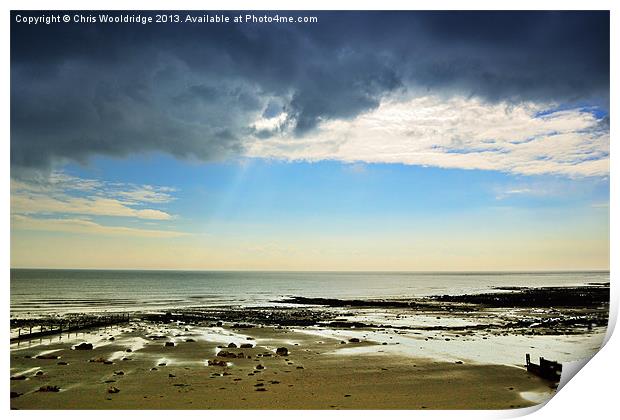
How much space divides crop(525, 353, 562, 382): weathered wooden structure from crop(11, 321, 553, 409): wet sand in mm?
106

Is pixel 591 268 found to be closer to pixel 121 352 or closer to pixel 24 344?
pixel 121 352

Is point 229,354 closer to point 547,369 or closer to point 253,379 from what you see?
point 253,379

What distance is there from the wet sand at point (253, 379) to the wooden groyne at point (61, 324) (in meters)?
0.25

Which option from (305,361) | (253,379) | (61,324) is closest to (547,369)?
(305,361)

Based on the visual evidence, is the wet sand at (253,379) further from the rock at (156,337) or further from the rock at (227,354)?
the rock at (156,337)

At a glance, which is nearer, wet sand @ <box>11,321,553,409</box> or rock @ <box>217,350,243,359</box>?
wet sand @ <box>11,321,553,409</box>

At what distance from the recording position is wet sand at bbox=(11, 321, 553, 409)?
5320 millimetres

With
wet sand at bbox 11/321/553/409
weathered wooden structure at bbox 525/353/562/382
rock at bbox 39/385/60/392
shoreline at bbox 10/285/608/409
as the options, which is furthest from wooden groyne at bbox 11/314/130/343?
weathered wooden structure at bbox 525/353/562/382

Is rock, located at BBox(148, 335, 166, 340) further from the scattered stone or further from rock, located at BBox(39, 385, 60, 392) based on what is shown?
rock, located at BBox(39, 385, 60, 392)

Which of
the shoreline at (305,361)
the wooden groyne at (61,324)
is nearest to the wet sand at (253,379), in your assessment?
the shoreline at (305,361)

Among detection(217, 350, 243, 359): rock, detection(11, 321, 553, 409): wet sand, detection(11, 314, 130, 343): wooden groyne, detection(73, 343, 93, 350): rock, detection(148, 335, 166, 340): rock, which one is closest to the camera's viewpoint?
detection(11, 321, 553, 409): wet sand
